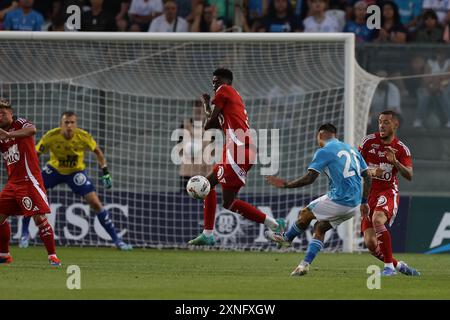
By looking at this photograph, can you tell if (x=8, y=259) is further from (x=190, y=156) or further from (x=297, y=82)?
(x=297, y=82)

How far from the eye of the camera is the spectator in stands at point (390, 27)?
19438mm

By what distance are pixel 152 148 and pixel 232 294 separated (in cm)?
865

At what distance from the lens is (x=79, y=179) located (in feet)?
55.2

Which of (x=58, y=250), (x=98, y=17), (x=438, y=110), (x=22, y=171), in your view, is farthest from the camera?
(x=98, y=17)

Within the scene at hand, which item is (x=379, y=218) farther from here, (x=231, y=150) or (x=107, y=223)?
(x=107, y=223)

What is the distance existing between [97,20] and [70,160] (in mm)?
3615

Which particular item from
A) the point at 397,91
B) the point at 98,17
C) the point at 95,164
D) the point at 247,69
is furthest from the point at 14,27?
the point at 397,91

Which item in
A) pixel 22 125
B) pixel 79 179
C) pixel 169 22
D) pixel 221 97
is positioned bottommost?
pixel 79 179

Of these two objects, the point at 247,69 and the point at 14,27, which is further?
the point at 14,27

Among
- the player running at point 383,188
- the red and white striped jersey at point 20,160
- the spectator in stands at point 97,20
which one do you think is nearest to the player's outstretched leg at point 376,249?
the player running at point 383,188

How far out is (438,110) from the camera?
17875 millimetres

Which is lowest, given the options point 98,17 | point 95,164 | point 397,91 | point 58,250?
point 58,250

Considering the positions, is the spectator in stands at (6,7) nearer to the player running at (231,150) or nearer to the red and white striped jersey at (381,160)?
the player running at (231,150)

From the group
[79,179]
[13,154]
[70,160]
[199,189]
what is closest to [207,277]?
[199,189]
